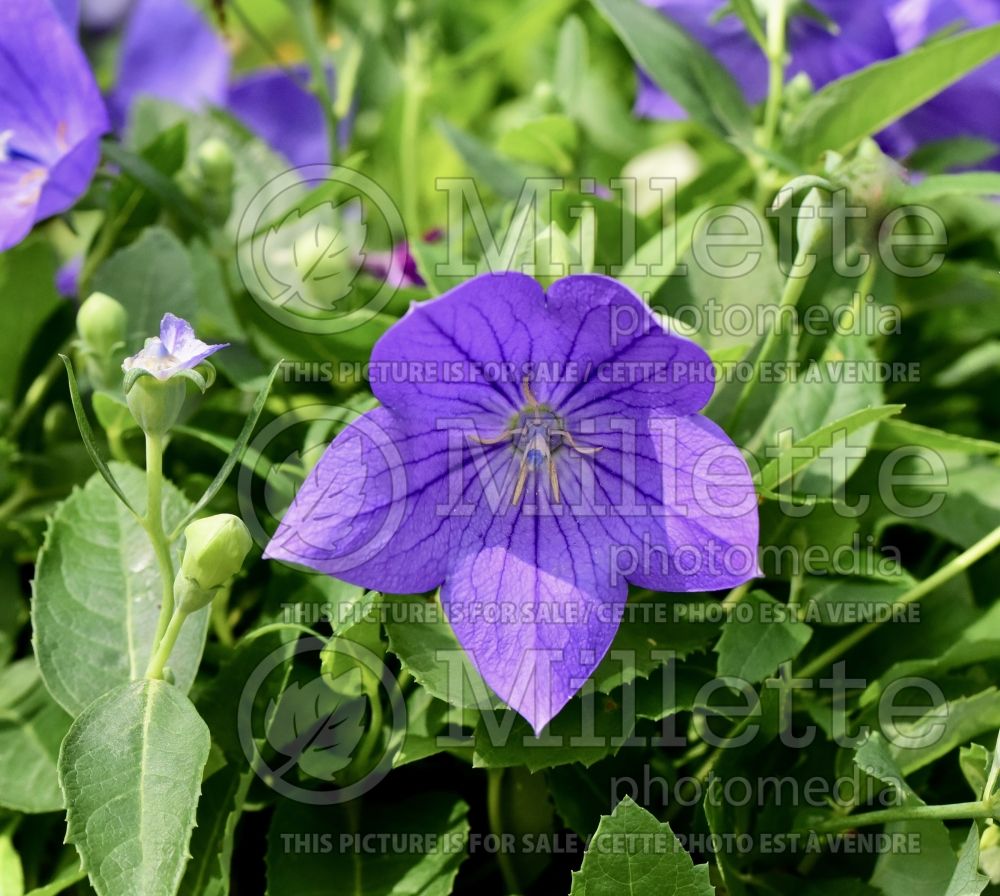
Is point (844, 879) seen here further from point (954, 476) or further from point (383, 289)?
point (383, 289)

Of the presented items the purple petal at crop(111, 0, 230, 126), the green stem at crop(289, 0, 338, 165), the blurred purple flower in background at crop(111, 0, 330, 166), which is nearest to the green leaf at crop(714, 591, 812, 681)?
the green stem at crop(289, 0, 338, 165)

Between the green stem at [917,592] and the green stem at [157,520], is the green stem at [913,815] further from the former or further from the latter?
the green stem at [157,520]

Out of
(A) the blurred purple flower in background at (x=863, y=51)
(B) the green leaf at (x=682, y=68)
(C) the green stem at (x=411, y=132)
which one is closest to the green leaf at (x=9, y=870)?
(C) the green stem at (x=411, y=132)

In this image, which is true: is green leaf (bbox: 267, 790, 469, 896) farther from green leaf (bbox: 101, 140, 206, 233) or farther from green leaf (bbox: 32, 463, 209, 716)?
green leaf (bbox: 101, 140, 206, 233)

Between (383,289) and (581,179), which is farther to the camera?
(581,179)

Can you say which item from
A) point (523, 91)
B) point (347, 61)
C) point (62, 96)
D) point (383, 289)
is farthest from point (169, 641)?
point (523, 91)

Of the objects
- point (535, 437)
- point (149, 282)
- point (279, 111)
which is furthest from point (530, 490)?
point (279, 111)

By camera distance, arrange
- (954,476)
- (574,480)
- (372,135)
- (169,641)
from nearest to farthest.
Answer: (169,641) → (574,480) → (954,476) → (372,135)
